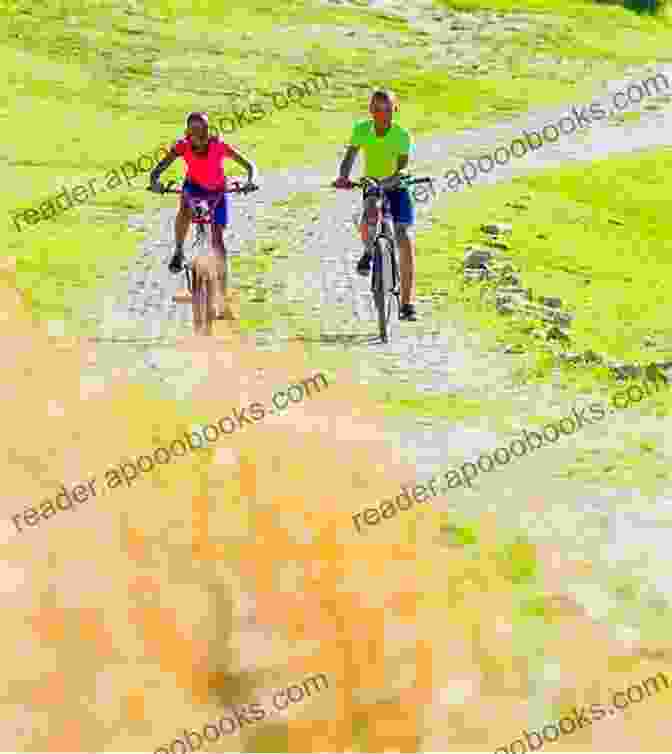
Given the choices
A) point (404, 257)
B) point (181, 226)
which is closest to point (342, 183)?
point (404, 257)

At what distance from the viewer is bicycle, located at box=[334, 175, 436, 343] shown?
16.4 meters

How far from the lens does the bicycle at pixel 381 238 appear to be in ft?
53.7

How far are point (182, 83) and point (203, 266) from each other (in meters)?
32.4

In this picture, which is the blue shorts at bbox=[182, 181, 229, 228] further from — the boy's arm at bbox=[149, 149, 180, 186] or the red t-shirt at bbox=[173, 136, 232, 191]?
the boy's arm at bbox=[149, 149, 180, 186]

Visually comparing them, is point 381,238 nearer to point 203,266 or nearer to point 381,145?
point 381,145

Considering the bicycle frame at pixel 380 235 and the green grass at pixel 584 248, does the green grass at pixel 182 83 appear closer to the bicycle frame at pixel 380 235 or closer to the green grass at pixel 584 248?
the green grass at pixel 584 248

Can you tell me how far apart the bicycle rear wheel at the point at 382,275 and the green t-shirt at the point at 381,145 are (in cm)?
85

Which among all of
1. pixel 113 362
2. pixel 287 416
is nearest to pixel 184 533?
pixel 287 416

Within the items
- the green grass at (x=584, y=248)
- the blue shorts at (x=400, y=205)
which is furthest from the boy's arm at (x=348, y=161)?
the green grass at (x=584, y=248)

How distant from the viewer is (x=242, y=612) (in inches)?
344

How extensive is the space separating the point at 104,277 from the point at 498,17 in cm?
4709

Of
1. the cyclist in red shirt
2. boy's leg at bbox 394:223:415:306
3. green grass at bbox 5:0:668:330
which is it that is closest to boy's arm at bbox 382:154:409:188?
boy's leg at bbox 394:223:415:306

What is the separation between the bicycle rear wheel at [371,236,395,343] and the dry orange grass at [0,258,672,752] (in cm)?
560

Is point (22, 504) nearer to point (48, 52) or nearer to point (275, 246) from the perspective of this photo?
point (275, 246)
